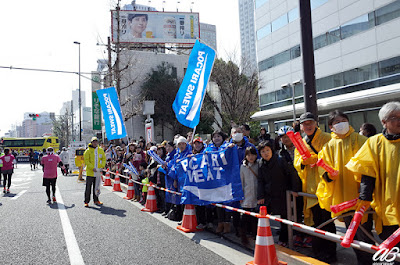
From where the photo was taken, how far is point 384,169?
298 cm

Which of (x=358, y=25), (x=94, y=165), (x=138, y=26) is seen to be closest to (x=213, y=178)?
(x=94, y=165)

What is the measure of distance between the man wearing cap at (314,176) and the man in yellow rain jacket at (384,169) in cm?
110

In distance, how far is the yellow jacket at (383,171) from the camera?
2896mm

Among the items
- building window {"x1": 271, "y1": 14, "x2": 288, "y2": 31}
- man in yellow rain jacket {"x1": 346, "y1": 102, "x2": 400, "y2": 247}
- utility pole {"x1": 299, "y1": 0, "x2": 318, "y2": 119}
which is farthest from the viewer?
building window {"x1": 271, "y1": 14, "x2": 288, "y2": 31}

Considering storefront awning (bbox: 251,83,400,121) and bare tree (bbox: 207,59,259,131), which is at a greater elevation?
bare tree (bbox: 207,59,259,131)

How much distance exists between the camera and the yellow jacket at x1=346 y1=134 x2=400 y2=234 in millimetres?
2896

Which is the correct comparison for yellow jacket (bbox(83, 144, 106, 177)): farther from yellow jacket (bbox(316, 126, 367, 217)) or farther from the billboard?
the billboard

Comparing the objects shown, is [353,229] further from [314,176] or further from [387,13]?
[387,13]

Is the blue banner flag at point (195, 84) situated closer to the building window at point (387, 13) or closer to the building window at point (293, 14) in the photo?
the building window at point (387, 13)

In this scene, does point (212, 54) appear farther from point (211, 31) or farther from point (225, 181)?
point (211, 31)

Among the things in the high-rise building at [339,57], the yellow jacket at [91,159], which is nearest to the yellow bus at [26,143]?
the high-rise building at [339,57]

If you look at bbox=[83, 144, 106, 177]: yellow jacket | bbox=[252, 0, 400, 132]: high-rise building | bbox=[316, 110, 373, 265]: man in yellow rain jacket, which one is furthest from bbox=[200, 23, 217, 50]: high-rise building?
bbox=[316, 110, 373, 265]: man in yellow rain jacket

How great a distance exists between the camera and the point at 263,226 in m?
4.14

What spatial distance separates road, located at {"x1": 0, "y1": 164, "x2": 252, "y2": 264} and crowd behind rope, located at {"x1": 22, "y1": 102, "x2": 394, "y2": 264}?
1.97 feet
